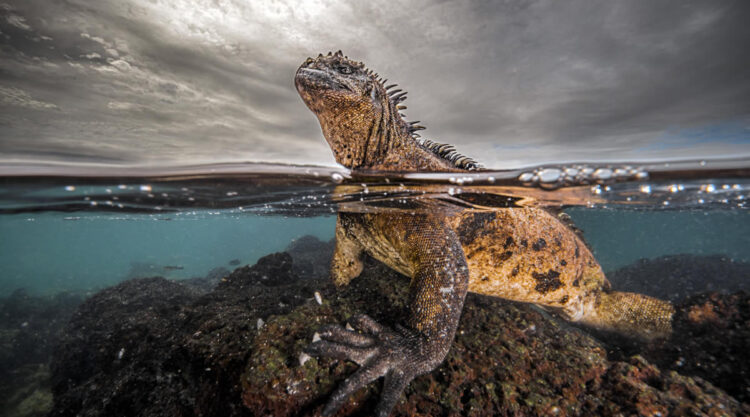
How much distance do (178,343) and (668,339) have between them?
25.2ft

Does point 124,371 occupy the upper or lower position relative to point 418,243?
lower

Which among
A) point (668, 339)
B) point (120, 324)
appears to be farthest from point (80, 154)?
point (668, 339)

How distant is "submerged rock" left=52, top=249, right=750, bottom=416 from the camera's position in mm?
2555

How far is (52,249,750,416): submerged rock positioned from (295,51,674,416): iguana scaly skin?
298 millimetres

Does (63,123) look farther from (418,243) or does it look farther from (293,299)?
(418,243)

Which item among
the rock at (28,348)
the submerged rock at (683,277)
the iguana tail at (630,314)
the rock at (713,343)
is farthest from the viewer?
the submerged rock at (683,277)

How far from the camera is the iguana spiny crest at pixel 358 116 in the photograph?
10.1 feet

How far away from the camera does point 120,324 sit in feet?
17.5

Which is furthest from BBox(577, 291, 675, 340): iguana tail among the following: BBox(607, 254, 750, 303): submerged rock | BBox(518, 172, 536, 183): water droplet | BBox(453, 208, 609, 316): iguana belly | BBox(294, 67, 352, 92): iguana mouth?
BBox(607, 254, 750, 303): submerged rock

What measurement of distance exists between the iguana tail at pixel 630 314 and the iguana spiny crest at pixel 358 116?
171 inches

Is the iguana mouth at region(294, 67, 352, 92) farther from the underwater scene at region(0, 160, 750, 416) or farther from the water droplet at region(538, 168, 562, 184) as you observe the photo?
the water droplet at region(538, 168, 562, 184)

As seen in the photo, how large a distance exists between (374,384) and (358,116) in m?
3.08

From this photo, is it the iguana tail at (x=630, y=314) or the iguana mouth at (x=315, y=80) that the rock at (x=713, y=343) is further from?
the iguana mouth at (x=315, y=80)

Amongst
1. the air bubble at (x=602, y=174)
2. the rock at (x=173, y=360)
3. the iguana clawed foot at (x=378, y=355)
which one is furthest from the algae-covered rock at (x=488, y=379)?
the air bubble at (x=602, y=174)
